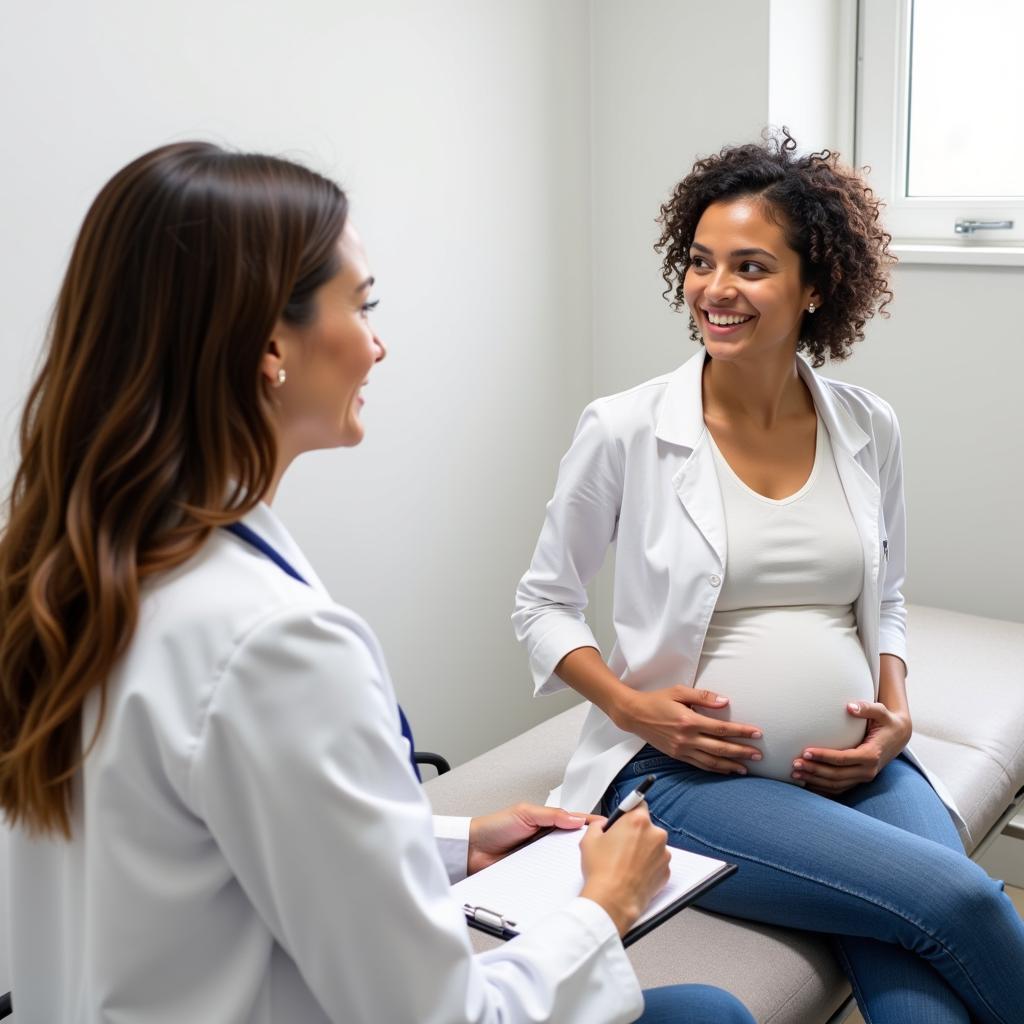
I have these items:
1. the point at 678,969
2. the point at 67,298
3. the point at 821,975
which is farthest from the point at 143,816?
the point at 821,975

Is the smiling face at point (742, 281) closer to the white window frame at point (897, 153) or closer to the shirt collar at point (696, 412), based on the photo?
the shirt collar at point (696, 412)

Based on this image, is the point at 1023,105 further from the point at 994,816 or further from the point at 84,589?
the point at 84,589

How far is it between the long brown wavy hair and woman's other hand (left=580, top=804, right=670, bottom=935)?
0.48m

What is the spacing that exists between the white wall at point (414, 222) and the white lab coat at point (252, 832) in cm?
118

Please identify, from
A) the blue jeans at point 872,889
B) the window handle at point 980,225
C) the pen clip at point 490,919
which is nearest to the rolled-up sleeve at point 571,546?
the blue jeans at point 872,889

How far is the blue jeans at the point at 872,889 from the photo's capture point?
1506 millimetres

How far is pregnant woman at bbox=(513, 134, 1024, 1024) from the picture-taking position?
164 cm

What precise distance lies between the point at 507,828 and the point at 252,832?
1.96 ft

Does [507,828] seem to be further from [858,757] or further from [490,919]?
[858,757]

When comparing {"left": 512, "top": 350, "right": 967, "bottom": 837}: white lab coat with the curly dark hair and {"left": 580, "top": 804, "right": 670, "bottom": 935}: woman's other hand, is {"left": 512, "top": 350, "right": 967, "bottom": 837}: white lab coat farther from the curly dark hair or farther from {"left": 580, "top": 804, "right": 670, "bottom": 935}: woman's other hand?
{"left": 580, "top": 804, "right": 670, "bottom": 935}: woman's other hand

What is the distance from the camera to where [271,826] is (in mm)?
869

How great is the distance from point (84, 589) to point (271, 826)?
0.21 m

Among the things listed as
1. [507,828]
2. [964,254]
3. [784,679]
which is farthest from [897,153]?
[507,828]

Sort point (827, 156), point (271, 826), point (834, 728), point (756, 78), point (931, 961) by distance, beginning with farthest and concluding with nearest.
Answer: point (756, 78), point (827, 156), point (834, 728), point (931, 961), point (271, 826)
